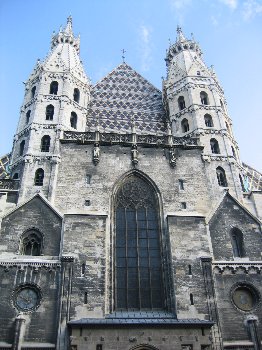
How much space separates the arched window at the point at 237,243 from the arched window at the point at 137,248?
331cm

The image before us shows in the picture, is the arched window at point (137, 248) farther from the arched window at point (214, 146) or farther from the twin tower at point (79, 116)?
the arched window at point (214, 146)

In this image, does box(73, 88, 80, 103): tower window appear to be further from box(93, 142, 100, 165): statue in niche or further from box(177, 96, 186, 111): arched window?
box(177, 96, 186, 111): arched window

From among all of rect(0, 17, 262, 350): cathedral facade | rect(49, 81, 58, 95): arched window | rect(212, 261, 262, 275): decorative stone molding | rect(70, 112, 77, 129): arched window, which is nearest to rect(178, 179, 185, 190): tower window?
rect(0, 17, 262, 350): cathedral facade

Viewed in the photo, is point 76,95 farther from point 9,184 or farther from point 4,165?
point 9,184

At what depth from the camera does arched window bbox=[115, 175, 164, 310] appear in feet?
53.2

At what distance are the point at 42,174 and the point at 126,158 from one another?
4.10 metres

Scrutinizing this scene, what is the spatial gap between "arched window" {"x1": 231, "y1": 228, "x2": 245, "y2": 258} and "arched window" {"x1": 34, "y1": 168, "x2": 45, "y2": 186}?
9.01m

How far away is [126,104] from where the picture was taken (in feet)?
83.8

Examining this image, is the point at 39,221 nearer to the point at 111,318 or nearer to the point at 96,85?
the point at 111,318

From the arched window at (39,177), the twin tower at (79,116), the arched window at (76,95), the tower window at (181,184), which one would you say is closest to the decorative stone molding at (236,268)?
the twin tower at (79,116)

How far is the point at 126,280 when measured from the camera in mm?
16516

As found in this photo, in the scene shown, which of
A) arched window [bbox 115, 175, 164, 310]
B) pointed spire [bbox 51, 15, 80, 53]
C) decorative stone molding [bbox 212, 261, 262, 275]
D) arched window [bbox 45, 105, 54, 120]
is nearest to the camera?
arched window [bbox 115, 175, 164, 310]

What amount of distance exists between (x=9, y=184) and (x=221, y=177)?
1028 cm

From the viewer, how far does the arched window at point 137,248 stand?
16219mm
